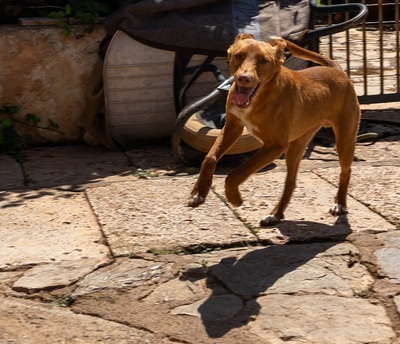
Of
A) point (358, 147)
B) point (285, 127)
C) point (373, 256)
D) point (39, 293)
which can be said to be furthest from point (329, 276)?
point (358, 147)

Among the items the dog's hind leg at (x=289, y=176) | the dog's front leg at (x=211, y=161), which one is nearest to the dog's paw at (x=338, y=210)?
the dog's hind leg at (x=289, y=176)

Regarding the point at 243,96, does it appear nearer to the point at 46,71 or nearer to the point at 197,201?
the point at 197,201

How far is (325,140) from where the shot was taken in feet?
26.3

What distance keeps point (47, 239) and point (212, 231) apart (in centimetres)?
99

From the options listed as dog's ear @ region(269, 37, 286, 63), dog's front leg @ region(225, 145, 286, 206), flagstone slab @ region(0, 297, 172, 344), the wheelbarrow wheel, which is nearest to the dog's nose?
dog's ear @ region(269, 37, 286, 63)

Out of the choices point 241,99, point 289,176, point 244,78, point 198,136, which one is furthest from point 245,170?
point 198,136

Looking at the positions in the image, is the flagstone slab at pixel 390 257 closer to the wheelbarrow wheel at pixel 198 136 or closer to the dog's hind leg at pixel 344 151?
the dog's hind leg at pixel 344 151

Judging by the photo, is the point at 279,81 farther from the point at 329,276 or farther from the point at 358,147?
the point at 358,147

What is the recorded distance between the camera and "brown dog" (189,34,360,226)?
492 centimetres

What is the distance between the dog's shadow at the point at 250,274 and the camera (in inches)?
177

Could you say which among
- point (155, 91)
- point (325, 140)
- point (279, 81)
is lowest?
point (325, 140)

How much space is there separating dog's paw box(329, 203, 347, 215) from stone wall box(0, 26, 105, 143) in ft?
9.43

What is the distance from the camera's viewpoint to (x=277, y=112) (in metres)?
5.19

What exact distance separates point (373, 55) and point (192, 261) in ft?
21.8
